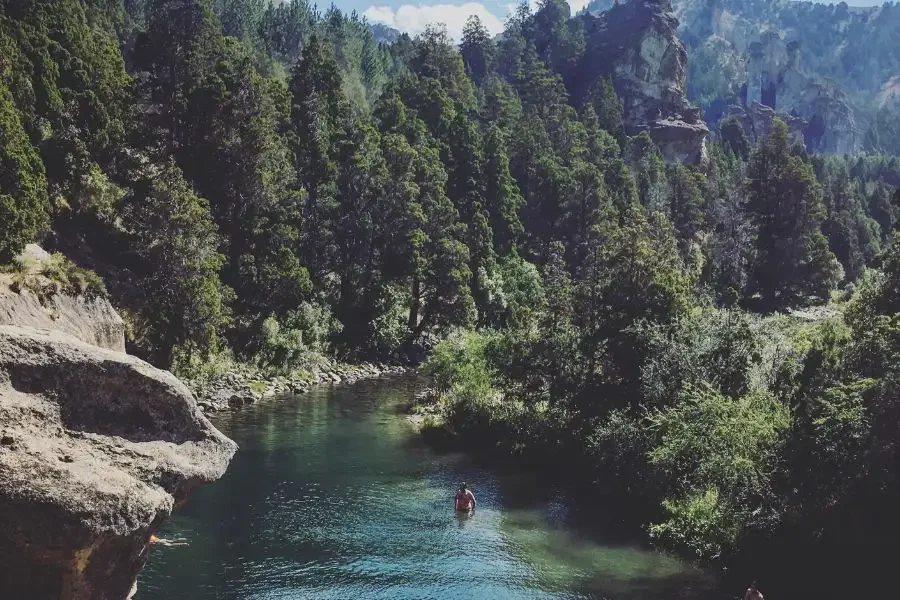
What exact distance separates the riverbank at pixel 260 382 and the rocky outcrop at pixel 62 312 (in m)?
20.1

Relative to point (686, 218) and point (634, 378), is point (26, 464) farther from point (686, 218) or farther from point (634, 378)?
point (686, 218)

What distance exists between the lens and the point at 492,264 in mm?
92250

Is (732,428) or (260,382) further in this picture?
(260,382)

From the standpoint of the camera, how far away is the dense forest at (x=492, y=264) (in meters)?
30.4

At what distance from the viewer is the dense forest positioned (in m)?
30.4

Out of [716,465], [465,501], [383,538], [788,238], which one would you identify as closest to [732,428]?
[716,465]

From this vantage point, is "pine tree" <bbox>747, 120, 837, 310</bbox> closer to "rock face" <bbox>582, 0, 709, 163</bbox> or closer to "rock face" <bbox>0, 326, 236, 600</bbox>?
"rock face" <bbox>582, 0, 709, 163</bbox>

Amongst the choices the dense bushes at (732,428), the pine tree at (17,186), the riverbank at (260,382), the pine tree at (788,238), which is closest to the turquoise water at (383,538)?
the dense bushes at (732,428)

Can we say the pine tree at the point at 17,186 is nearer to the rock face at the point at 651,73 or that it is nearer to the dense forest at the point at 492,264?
the dense forest at the point at 492,264

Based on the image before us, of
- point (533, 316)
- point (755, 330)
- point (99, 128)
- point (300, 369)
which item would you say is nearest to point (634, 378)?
point (755, 330)

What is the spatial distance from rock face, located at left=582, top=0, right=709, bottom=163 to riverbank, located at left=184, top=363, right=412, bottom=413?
10518cm

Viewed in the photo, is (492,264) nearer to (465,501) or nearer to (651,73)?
(465,501)

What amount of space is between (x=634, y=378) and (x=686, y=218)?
85291 millimetres

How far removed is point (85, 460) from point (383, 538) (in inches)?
734
